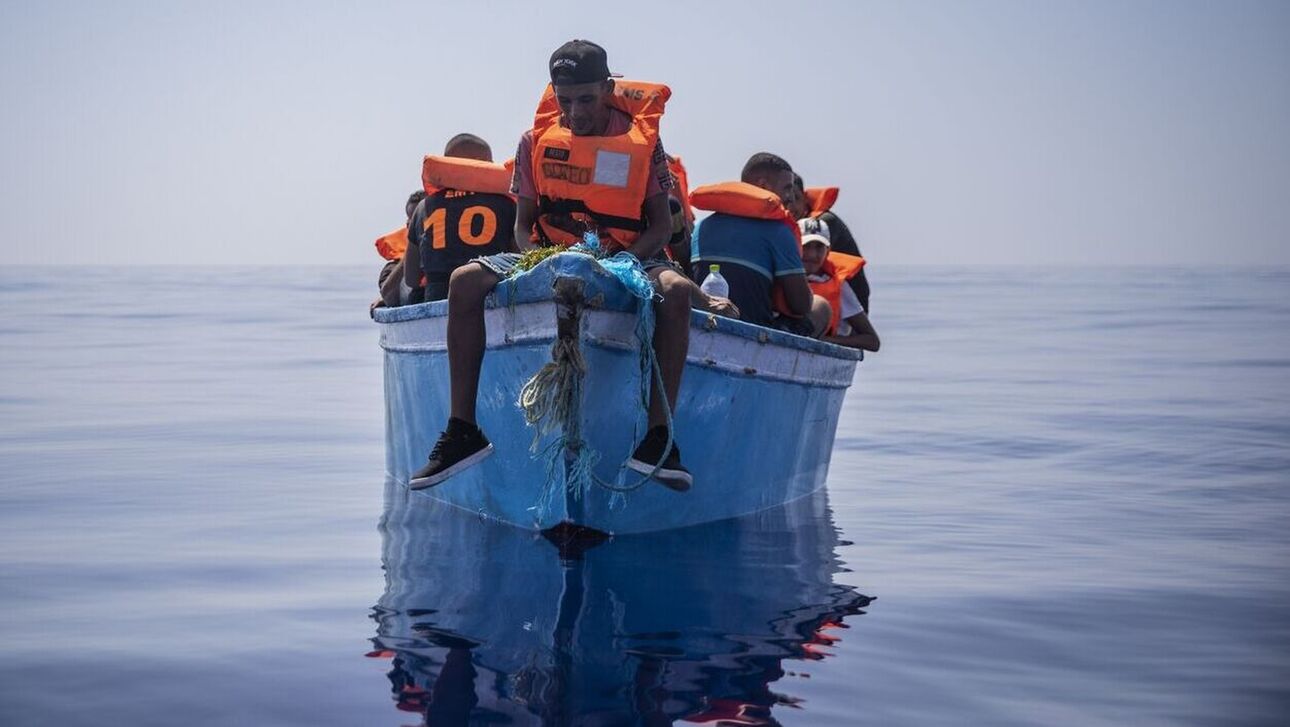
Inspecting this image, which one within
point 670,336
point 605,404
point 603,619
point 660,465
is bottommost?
point 603,619

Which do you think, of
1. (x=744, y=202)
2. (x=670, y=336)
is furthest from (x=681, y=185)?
(x=670, y=336)

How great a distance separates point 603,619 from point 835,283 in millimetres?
3930

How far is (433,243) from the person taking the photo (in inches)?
320

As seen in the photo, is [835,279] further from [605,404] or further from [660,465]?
[660,465]

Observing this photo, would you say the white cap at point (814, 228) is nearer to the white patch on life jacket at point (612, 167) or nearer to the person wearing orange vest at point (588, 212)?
the person wearing orange vest at point (588, 212)

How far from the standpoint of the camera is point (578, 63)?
677 centimetres

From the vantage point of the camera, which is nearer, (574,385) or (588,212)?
(574,385)

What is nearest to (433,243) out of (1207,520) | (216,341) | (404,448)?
(404,448)

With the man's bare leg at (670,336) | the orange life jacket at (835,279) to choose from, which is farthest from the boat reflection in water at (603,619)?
the orange life jacket at (835,279)

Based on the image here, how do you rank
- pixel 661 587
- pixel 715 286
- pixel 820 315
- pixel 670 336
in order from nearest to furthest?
1. pixel 661 587
2. pixel 670 336
3. pixel 715 286
4. pixel 820 315

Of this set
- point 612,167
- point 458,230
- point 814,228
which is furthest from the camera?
point 814,228

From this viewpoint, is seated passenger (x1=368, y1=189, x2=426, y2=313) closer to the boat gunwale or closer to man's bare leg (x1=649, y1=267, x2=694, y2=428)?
the boat gunwale

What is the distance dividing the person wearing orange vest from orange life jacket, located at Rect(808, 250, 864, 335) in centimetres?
207

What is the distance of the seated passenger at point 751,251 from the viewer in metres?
7.80
